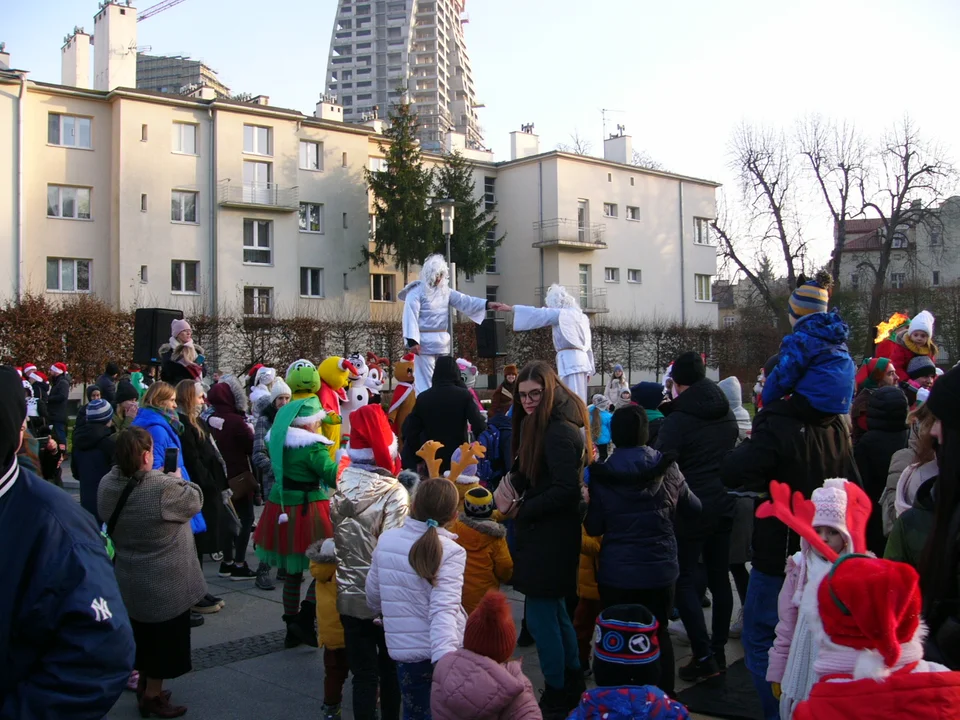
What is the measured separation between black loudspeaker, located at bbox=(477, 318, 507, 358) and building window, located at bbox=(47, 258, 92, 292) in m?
26.7

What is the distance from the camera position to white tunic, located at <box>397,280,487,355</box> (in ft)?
33.9

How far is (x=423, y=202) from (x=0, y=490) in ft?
133

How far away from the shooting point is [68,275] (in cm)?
3606

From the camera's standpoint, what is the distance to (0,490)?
7.89 feet

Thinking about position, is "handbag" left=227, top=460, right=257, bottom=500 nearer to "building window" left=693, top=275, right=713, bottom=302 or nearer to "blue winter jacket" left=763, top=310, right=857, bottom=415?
"blue winter jacket" left=763, top=310, right=857, bottom=415

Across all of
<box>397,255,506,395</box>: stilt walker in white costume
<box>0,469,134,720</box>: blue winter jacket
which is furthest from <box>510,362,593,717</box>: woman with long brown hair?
<box>397,255,506,395</box>: stilt walker in white costume

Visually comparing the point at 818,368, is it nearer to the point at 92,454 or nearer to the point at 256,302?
the point at 92,454

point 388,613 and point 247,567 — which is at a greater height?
point 388,613

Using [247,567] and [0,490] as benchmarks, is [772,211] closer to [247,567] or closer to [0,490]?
[247,567]

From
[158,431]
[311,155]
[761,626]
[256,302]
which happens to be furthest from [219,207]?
[761,626]

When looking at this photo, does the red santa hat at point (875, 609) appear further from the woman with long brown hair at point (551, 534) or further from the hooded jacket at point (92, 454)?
the hooded jacket at point (92, 454)

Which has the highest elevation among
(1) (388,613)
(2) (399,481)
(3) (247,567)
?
(2) (399,481)

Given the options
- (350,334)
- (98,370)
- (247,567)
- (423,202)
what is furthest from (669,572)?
(423,202)

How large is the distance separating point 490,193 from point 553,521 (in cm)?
4680
